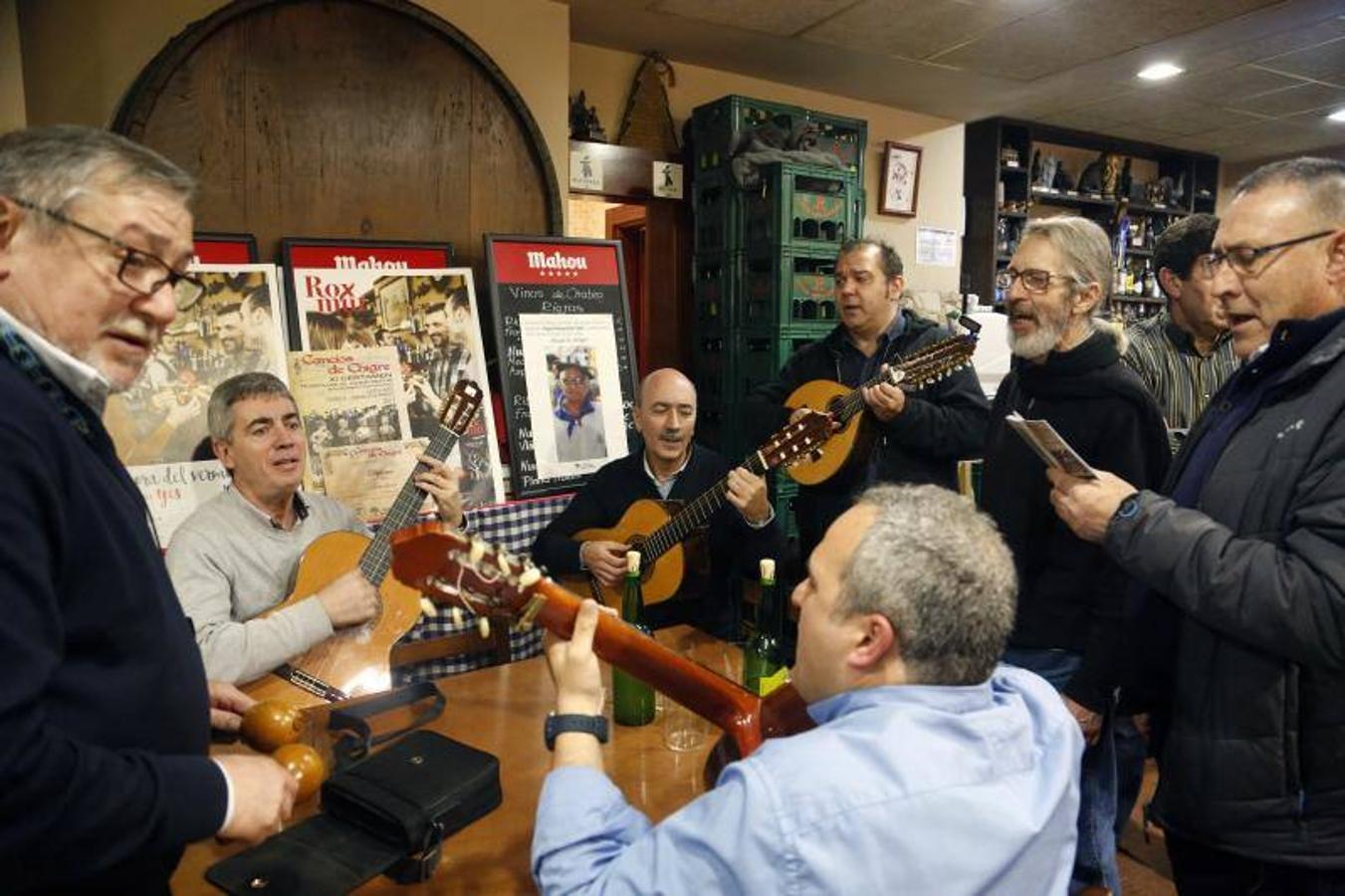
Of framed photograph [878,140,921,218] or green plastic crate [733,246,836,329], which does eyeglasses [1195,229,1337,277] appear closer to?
green plastic crate [733,246,836,329]

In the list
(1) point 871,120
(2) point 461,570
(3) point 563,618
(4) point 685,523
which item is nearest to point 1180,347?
(4) point 685,523

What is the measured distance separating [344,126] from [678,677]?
2795 millimetres

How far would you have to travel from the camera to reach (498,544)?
2883 millimetres

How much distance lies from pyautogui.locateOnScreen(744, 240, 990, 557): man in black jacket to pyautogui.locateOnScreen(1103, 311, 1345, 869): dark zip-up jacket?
4.46 feet

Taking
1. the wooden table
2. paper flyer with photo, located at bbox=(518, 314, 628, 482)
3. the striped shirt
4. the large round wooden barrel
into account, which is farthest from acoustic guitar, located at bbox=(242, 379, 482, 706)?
the striped shirt

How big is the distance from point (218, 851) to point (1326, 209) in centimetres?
185

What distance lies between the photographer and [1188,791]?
4.24 ft

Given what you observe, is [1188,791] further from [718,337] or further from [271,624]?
[718,337]

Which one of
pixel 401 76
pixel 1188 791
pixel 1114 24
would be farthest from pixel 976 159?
pixel 1188 791

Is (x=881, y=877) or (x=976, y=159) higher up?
(x=976, y=159)

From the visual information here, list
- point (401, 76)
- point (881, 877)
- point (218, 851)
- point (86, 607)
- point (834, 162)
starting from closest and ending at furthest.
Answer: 1. point (881, 877)
2. point (86, 607)
3. point (218, 851)
4. point (401, 76)
5. point (834, 162)

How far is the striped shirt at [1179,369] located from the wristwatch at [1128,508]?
1.59 metres

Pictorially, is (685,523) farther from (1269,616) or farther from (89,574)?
(89,574)

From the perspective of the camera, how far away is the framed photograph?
5.31 metres
